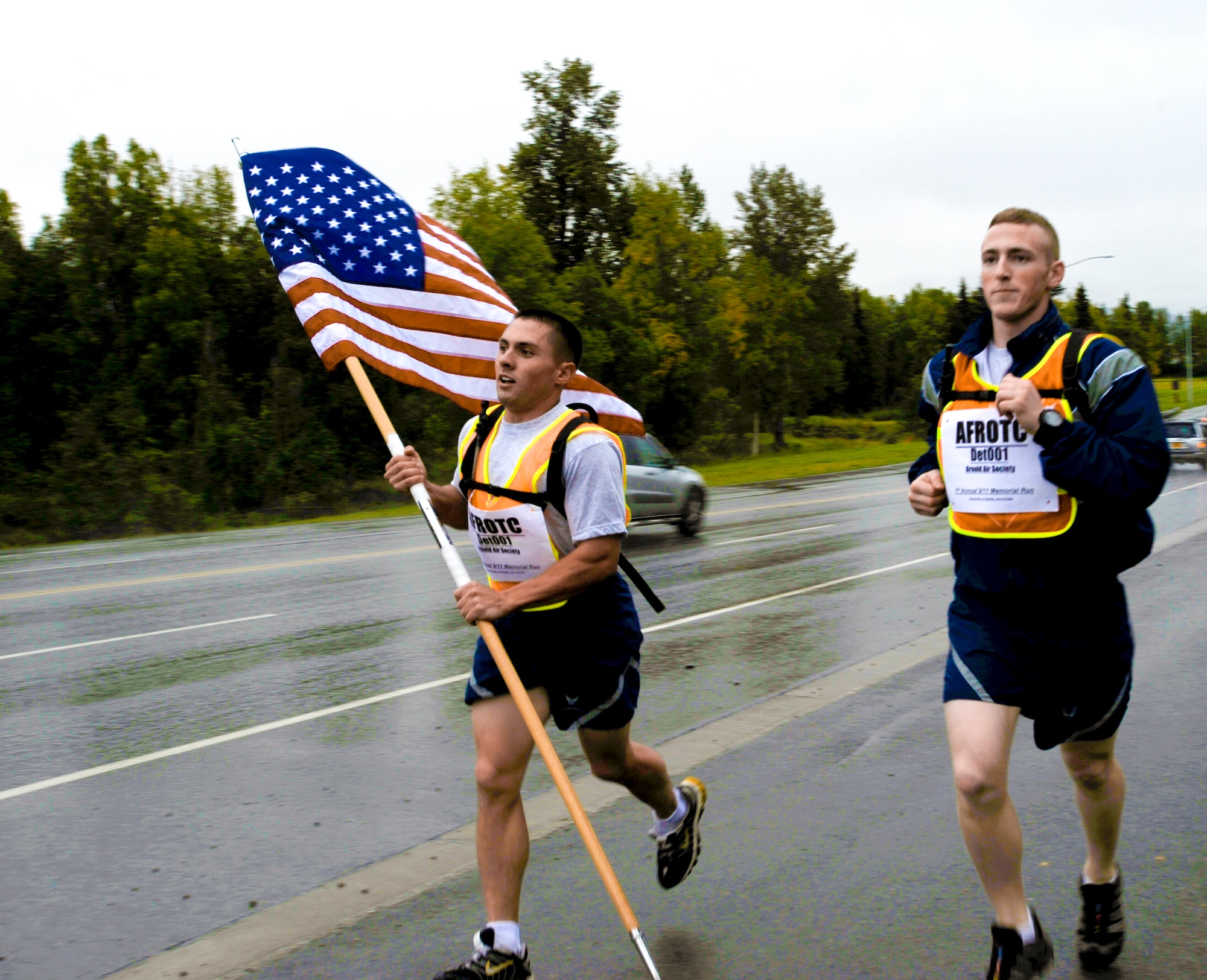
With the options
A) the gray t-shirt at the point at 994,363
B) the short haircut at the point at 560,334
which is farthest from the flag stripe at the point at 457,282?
the gray t-shirt at the point at 994,363

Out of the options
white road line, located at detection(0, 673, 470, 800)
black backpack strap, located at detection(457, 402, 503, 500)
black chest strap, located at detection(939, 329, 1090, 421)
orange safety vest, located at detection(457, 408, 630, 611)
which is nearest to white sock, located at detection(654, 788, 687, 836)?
orange safety vest, located at detection(457, 408, 630, 611)

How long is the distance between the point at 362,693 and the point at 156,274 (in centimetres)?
3931

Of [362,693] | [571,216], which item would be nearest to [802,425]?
[571,216]

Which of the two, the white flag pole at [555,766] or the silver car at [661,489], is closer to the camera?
the white flag pole at [555,766]

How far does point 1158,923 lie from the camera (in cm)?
362

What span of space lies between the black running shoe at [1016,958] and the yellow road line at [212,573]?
1203 cm

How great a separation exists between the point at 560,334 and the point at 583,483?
1.62ft

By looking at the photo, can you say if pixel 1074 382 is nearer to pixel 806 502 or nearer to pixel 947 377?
pixel 947 377

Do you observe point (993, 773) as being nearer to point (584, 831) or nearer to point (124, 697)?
point (584, 831)

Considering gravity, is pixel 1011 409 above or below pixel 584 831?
above

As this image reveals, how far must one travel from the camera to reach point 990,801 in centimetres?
298

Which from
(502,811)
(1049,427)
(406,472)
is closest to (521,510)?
(406,472)

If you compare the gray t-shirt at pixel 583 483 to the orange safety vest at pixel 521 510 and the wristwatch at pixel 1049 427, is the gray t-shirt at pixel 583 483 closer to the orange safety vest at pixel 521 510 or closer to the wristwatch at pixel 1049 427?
the orange safety vest at pixel 521 510

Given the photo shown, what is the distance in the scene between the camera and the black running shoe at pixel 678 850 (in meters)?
3.95
